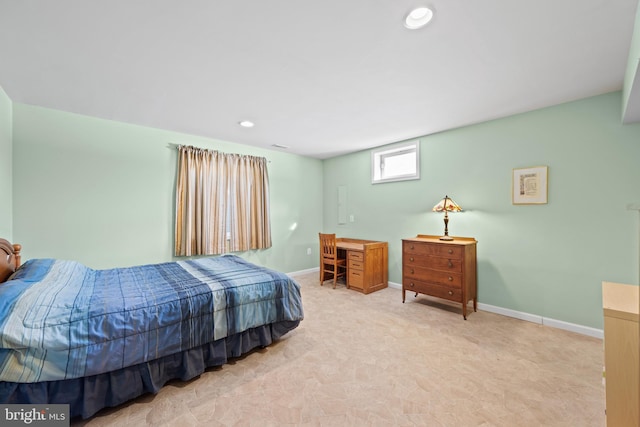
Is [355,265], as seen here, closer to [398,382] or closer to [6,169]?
[398,382]

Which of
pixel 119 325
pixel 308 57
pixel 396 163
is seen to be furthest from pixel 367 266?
pixel 119 325

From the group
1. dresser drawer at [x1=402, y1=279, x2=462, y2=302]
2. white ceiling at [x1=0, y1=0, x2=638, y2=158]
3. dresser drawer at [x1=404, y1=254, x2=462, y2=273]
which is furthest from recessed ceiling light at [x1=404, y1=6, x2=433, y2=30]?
dresser drawer at [x1=402, y1=279, x2=462, y2=302]

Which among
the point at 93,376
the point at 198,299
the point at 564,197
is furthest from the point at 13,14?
the point at 564,197

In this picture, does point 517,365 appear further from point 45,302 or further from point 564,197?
point 45,302

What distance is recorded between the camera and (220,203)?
4.01 meters

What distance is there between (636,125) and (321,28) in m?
2.99

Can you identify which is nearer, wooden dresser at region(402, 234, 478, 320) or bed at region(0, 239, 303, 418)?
bed at region(0, 239, 303, 418)

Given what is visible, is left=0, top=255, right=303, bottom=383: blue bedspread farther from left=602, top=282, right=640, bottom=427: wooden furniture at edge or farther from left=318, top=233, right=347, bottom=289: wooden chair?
left=602, top=282, right=640, bottom=427: wooden furniture at edge

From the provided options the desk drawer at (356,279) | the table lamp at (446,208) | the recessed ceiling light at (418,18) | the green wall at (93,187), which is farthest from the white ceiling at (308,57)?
the desk drawer at (356,279)

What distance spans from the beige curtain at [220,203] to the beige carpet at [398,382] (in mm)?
2000

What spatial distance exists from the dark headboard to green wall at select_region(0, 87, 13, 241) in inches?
10.4

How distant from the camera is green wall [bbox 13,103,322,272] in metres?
2.78

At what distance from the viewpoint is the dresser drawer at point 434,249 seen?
2969 mm

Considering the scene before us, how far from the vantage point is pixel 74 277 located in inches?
85.5
